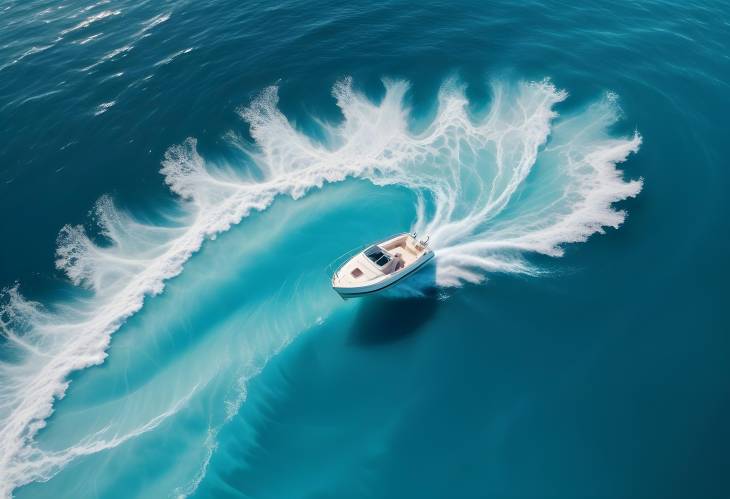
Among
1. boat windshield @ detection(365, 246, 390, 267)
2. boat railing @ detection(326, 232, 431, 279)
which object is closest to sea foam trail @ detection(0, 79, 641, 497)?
boat railing @ detection(326, 232, 431, 279)

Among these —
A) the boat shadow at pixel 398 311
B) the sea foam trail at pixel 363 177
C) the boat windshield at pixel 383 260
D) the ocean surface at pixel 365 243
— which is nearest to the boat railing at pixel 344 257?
the ocean surface at pixel 365 243

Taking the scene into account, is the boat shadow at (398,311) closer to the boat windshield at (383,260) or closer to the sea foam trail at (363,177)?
the sea foam trail at (363,177)

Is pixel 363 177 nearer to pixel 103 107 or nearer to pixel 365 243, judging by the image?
pixel 365 243

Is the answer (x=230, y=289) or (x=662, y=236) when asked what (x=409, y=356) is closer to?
(x=230, y=289)

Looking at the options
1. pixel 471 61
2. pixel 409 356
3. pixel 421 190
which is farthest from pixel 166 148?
pixel 471 61

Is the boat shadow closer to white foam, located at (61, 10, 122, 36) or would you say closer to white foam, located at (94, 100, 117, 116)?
white foam, located at (94, 100, 117, 116)

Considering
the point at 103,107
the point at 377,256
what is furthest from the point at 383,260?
the point at 103,107

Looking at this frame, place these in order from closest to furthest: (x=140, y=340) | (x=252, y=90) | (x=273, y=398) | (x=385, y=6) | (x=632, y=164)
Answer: (x=273, y=398) < (x=140, y=340) < (x=632, y=164) < (x=252, y=90) < (x=385, y=6)
